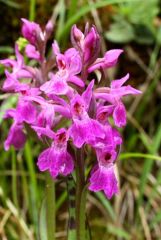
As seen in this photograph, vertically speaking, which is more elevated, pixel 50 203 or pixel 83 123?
pixel 83 123

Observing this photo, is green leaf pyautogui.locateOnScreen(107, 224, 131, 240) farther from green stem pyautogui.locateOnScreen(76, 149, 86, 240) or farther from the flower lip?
the flower lip

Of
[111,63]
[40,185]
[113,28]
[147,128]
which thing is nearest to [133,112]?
[147,128]

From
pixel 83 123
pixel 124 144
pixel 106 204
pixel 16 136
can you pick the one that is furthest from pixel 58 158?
pixel 124 144

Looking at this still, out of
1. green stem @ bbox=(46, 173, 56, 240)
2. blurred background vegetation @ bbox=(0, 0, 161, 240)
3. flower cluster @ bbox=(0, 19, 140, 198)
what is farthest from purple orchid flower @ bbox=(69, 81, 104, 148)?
blurred background vegetation @ bbox=(0, 0, 161, 240)

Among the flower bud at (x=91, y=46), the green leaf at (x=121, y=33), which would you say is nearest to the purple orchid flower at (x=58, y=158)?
the flower bud at (x=91, y=46)

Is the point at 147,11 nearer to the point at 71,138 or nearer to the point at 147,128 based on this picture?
the point at 147,128

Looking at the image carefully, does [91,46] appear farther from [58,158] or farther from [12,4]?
[12,4]
